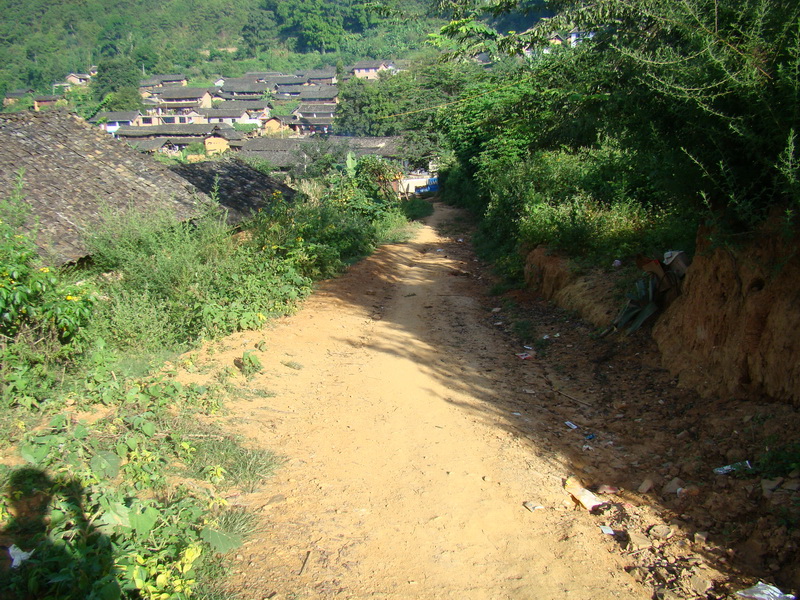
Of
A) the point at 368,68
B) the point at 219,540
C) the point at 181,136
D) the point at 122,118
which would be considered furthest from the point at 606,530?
the point at 368,68

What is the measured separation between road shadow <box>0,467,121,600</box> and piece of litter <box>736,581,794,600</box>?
3347 mm

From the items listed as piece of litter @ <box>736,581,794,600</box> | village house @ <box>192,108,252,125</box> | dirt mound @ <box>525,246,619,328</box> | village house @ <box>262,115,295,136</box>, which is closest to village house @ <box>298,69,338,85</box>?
village house @ <box>192,108,252,125</box>

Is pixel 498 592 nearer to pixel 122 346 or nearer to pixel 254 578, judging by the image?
pixel 254 578

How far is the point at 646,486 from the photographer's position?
447 cm

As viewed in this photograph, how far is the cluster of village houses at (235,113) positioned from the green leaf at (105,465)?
3418cm

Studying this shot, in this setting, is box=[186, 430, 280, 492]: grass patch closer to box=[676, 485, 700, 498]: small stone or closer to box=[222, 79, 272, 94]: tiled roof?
box=[676, 485, 700, 498]: small stone

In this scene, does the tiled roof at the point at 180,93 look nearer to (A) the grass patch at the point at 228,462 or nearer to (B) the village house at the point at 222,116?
(B) the village house at the point at 222,116

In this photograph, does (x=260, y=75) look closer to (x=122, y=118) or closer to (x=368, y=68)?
(x=368, y=68)

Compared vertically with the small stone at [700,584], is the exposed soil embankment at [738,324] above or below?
above

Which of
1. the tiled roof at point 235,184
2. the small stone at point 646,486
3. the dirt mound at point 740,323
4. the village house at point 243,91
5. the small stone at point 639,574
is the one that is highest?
the dirt mound at point 740,323

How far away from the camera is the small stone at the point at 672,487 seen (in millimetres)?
4355

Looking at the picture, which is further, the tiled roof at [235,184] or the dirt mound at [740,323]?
the tiled roof at [235,184]

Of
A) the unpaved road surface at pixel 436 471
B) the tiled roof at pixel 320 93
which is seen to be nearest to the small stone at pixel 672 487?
the unpaved road surface at pixel 436 471

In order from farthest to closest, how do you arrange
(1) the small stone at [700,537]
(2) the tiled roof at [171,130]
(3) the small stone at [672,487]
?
(2) the tiled roof at [171,130], (3) the small stone at [672,487], (1) the small stone at [700,537]
